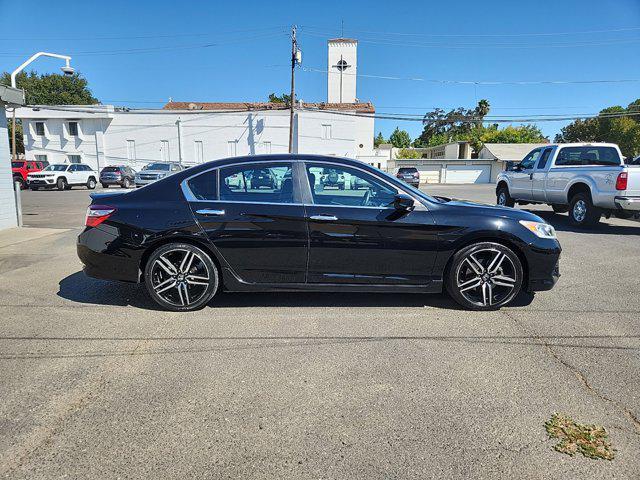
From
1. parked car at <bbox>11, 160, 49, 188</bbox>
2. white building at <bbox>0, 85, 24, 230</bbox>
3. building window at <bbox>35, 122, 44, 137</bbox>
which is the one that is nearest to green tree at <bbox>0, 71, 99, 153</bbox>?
building window at <bbox>35, 122, 44, 137</bbox>

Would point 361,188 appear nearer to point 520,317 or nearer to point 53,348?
point 520,317

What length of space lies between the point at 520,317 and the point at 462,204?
127 cm

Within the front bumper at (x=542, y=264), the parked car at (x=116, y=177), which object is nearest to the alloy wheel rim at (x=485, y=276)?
the front bumper at (x=542, y=264)

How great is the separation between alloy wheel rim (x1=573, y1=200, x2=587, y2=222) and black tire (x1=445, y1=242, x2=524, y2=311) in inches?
268

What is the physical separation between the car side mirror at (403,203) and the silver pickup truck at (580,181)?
Answer: 6911mm

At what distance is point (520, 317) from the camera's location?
4355 mm

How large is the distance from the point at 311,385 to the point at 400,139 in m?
104

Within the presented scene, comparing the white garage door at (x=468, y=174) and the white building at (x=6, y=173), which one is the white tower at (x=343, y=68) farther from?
the white building at (x=6, y=173)

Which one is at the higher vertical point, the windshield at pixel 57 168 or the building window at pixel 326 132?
the building window at pixel 326 132

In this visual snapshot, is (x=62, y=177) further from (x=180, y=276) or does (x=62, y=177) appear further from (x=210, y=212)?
(x=210, y=212)

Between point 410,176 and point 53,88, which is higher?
point 53,88

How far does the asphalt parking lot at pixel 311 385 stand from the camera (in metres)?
2.27

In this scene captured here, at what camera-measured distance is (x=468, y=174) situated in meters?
46.3

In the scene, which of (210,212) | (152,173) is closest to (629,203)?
(210,212)
